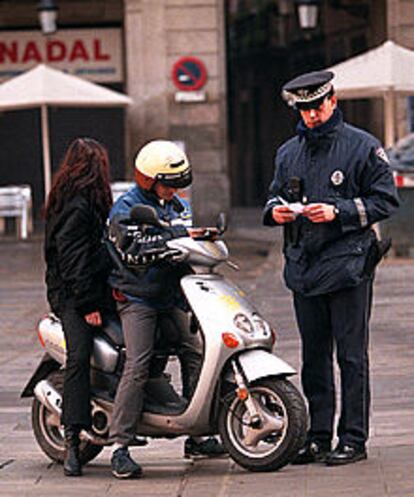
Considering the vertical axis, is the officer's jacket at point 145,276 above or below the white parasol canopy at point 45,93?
above

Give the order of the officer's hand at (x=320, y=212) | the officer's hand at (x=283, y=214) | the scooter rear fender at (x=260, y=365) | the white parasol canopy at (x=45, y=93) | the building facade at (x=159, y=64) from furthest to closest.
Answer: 1. the building facade at (x=159, y=64)
2. the white parasol canopy at (x=45, y=93)
3. the officer's hand at (x=283, y=214)
4. the officer's hand at (x=320, y=212)
5. the scooter rear fender at (x=260, y=365)

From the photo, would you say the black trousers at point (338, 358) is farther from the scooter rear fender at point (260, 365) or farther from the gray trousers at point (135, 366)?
the gray trousers at point (135, 366)

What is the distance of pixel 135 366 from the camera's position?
26.1 feet

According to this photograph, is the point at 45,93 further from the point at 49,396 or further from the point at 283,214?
the point at 283,214

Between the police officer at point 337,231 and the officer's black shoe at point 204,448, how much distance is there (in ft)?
1.50

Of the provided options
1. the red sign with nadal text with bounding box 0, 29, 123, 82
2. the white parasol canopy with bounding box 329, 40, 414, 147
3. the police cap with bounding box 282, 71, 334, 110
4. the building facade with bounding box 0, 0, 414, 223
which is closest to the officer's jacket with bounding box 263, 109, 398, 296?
the police cap with bounding box 282, 71, 334, 110

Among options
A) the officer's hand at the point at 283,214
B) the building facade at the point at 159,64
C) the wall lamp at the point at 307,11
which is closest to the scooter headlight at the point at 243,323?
the officer's hand at the point at 283,214

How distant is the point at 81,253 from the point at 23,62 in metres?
22.3

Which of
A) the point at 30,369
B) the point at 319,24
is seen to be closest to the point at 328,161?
the point at 30,369

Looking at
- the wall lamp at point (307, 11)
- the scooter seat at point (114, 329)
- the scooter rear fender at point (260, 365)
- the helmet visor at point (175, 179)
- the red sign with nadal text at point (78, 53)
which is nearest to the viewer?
the scooter rear fender at point (260, 365)

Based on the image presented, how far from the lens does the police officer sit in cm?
799

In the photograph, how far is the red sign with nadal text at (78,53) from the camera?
98.0ft

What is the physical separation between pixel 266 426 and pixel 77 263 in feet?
3.95

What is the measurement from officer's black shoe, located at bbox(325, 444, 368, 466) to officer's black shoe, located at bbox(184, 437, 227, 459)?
586mm
